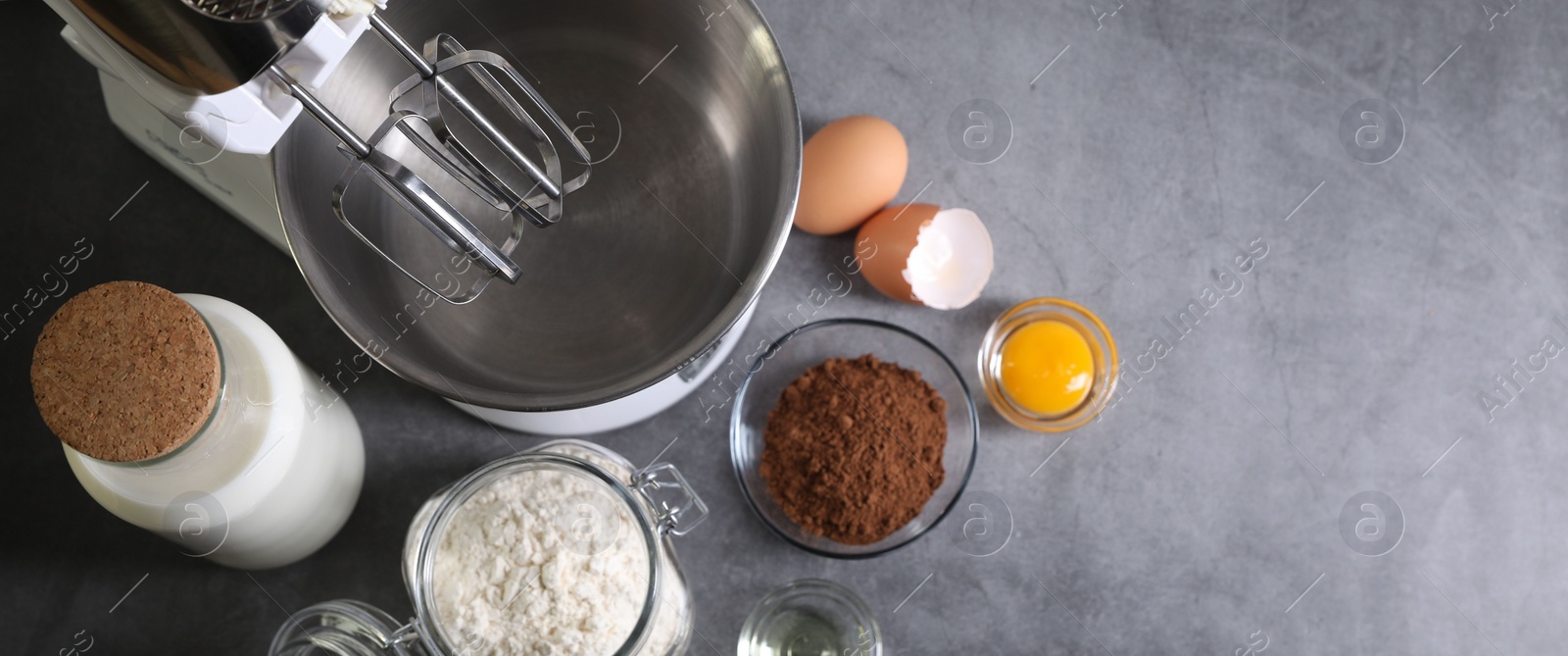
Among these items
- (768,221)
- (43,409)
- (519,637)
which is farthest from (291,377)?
(768,221)

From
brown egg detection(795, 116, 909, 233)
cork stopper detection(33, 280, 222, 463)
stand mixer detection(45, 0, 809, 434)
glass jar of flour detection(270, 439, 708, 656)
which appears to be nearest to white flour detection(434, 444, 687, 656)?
glass jar of flour detection(270, 439, 708, 656)

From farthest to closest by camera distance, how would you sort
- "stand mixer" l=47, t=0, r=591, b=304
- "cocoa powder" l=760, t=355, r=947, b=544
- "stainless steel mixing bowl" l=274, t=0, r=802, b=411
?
"cocoa powder" l=760, t=355, r=947, b=544 → "stainless steel mixing bowl" l=274, t=0, r=802, b=411 → "stand mixer" l=47, t=0, r=591, b=304

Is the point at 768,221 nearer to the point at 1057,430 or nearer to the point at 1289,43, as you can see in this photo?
the point at 1057,430

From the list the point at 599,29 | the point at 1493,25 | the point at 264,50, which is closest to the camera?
the point at 264,50

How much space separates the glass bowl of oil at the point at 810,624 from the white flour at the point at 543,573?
0.53ft

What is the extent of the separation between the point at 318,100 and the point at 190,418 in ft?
0.71

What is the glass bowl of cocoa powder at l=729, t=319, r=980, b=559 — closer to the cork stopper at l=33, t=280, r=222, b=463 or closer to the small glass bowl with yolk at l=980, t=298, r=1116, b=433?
the small glass bowl with yolk at l=980, t=298, r=1116, b=433

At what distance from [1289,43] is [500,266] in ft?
2.68

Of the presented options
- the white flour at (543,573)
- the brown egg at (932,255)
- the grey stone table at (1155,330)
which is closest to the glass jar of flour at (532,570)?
the white flour at (543,573)

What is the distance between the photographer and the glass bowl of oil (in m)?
0.83

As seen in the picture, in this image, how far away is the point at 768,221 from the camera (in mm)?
648

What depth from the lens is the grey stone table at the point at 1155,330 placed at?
0.85m

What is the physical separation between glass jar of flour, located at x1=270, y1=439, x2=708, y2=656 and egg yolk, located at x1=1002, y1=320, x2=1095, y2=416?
0.37m

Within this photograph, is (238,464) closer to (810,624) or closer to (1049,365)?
(810,624)
